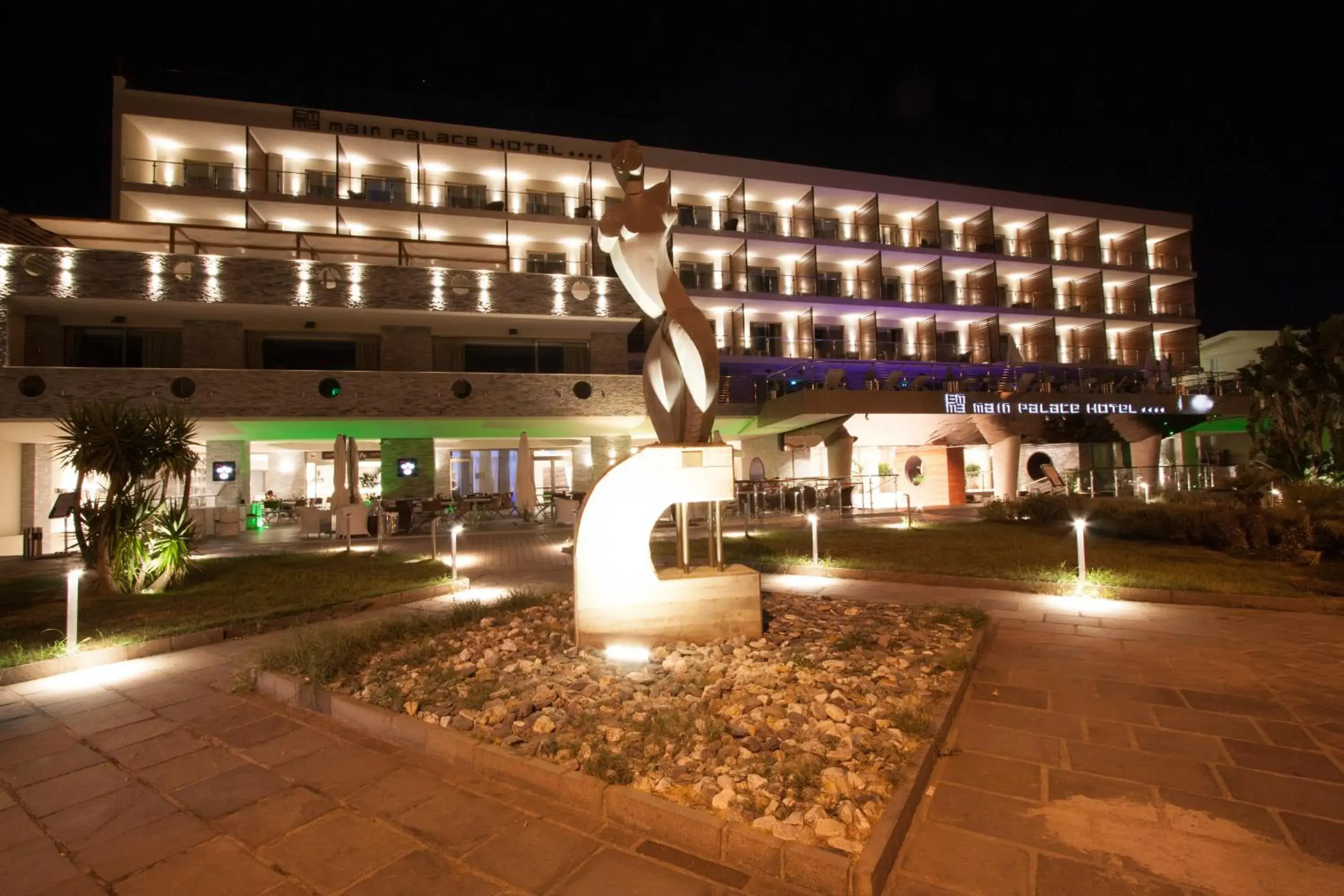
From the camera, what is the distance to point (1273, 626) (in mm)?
6324

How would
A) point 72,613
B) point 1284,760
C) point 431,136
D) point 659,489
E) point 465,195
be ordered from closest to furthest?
point 1284,760, point 72,613, point 659,489, point 431,136, point 465,195

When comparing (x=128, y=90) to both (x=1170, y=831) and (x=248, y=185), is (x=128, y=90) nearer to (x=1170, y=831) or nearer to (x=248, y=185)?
(x=248, y=185)

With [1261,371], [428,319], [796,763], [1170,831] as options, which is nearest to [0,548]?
[428,319]

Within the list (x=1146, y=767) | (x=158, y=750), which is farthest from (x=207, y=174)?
(x=1146, y=767)

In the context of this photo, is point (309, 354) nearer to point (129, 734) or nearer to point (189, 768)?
point (129, 734)

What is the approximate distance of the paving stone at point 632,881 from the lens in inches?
98.0

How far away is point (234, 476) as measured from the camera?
20609mm

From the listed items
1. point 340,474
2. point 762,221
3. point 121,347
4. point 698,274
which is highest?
point 762,221

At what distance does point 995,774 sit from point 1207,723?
67.1 inches

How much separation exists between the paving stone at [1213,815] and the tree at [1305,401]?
47.7 feet

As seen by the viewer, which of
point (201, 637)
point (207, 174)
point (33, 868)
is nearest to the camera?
point (33, 868)

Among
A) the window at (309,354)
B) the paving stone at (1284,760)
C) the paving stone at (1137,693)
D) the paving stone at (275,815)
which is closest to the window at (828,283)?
the window at (309,354)

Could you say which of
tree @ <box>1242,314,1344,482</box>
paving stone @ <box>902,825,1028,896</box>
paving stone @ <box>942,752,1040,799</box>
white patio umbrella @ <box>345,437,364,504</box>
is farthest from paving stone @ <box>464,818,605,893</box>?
tree @ <box>1242,314,1344,482</box>

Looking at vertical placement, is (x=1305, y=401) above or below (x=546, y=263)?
below
